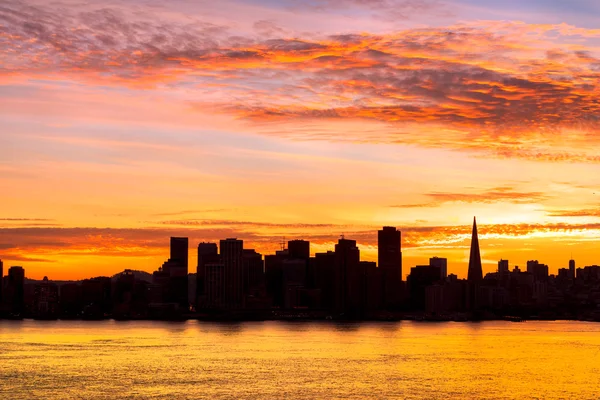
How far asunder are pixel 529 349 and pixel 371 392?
9972 centimetres

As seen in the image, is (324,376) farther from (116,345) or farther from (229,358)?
(116,345)

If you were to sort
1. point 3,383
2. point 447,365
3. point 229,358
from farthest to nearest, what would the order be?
1. point 229,358
2. point 447,365
3. point 3,383

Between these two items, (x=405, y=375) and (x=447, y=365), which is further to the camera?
(x=447, y=365)

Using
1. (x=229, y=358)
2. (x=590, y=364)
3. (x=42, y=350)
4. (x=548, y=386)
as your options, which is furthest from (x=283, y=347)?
(x=548, y=386)

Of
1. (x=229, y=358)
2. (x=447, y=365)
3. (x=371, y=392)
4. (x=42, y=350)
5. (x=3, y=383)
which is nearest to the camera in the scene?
(x=371, y=392)

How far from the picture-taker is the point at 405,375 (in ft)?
419

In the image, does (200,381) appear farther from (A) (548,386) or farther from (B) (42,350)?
(B) (42,350)

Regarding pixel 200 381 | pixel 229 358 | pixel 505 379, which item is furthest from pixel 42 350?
pixel 505 379

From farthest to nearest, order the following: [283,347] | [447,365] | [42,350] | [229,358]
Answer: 1. [283,347]
2. [42,350]
3. [229,358]
4. [447,365]

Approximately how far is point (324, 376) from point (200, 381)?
18.4 meters

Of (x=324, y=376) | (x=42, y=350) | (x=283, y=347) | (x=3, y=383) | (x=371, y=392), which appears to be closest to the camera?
(x=371, y=392)

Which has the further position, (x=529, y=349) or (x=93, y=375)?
(x=529, y=349)

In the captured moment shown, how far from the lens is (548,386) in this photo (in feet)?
383

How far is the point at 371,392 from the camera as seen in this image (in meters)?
106
